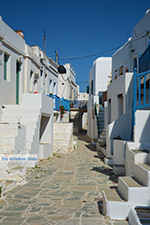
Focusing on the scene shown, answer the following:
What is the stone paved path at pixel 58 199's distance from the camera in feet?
13.8

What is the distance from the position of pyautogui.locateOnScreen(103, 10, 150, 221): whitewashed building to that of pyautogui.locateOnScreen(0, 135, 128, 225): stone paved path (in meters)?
0.37

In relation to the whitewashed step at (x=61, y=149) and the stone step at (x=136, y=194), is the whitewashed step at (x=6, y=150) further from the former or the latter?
the whitewashed step at (x=61, y=149)

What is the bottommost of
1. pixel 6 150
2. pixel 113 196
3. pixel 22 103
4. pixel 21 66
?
pixel 113 196

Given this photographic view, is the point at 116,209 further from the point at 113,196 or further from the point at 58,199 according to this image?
the point at 58,199

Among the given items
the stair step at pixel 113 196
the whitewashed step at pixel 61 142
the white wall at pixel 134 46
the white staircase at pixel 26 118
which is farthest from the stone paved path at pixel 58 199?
the white wall at pixel 134 46

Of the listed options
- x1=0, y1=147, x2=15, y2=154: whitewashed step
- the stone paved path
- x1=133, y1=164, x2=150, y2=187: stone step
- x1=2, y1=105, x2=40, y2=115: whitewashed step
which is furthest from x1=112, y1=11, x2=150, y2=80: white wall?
x1=133, y1=164, x2=150, y2=187: stone step

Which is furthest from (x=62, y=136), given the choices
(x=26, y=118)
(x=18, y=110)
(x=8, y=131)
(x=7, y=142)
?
(x=7, y=142)

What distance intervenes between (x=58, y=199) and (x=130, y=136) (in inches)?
218

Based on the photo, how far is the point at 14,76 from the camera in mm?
12367

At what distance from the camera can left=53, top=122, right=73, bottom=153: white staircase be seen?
1378 centimetres

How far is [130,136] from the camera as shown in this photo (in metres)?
10.1

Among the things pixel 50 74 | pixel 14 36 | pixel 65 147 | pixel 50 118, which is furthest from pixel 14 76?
pixel 50 74

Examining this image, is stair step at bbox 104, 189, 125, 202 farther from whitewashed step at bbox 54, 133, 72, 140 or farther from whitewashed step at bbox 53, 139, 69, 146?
whitewashed step at bbox 54, 133, 72, 140

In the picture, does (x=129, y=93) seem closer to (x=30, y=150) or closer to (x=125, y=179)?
(x=30, y=150)
